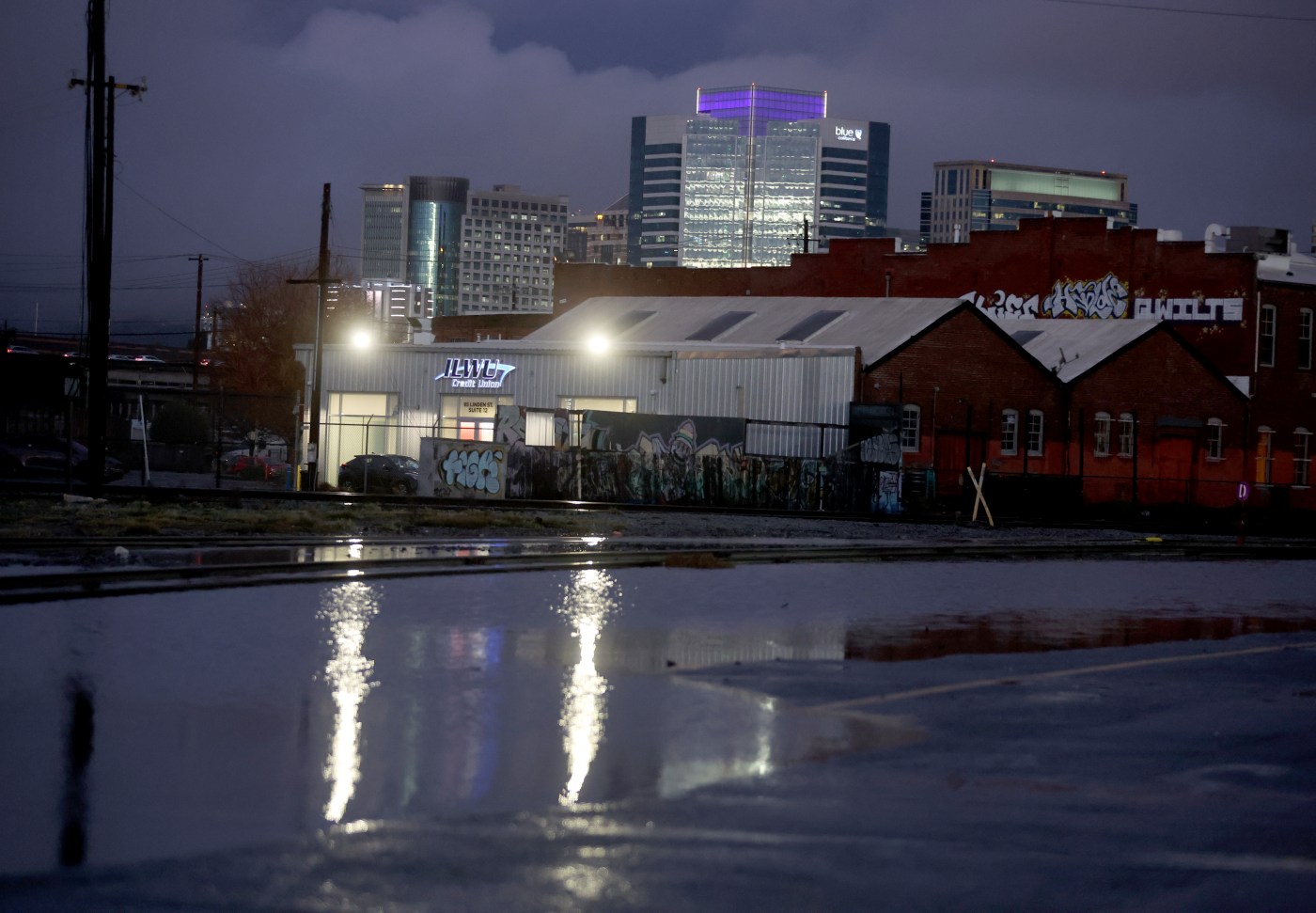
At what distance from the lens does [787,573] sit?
67.8 feet

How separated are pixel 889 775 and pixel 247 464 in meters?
51.0

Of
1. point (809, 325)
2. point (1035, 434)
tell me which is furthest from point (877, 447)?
point (809, 325)

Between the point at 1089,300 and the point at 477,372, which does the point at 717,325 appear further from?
the point at 1089,300

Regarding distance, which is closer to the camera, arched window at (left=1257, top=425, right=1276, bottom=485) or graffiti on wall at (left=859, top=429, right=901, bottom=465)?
graffiti on wall at (left=859, top=429, right=901, bottom=465)

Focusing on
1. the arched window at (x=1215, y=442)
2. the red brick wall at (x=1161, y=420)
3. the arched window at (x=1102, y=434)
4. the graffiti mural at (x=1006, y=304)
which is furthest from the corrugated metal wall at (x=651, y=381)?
the graffiti mural at (x=1006, y=304)

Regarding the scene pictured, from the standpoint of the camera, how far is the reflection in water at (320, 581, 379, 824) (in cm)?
745

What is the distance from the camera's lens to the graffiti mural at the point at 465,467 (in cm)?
3941

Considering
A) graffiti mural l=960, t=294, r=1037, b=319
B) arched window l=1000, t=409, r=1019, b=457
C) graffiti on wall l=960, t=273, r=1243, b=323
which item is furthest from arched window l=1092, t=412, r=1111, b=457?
graffiti mural l=960, t=294, r=1037, b=319

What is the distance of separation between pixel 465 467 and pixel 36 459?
1216 centimetres

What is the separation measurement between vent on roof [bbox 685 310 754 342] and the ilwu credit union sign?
6.87 meters

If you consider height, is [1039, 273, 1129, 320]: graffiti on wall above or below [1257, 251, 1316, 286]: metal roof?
below

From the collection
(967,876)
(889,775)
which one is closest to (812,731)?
(889,775)

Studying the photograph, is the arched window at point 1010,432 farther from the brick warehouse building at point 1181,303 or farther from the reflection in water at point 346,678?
the reflection in water at point 346,678

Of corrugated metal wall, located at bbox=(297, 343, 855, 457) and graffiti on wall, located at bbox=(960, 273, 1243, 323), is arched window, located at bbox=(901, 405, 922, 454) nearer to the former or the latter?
corrugated metal wall, located at bbox=(297, 343, 855, 457)
